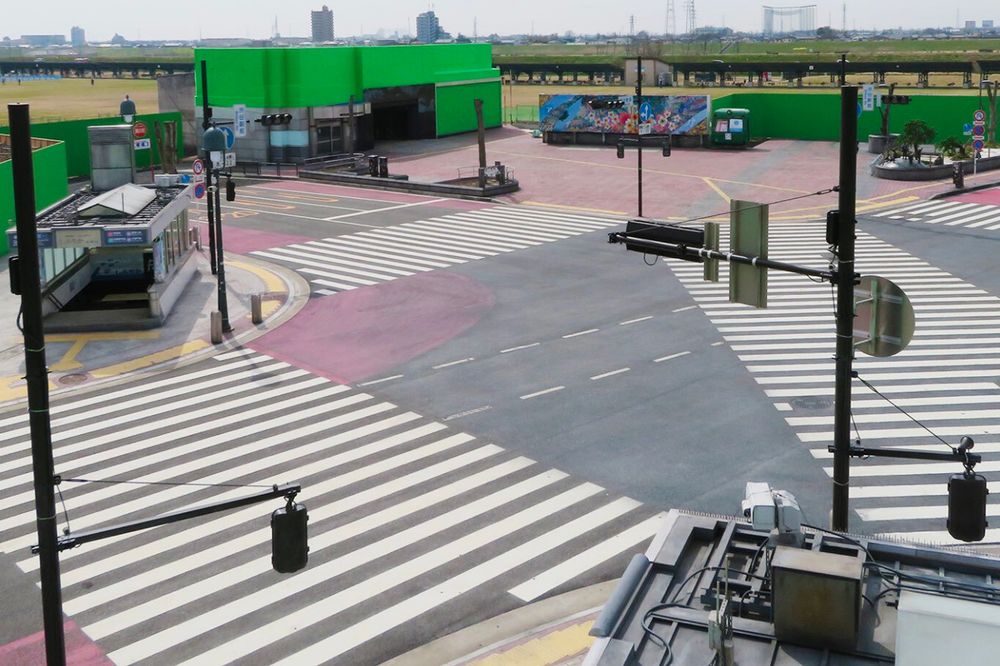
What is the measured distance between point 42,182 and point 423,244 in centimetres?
1802

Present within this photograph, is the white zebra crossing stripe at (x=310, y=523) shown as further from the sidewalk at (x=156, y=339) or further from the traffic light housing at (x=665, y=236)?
the traffic light housing at (x=665, y=236)

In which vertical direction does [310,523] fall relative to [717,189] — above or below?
below

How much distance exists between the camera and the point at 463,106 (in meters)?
84.1

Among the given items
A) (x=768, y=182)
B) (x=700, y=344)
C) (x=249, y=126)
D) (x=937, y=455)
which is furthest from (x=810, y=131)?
(x=937, y=455)

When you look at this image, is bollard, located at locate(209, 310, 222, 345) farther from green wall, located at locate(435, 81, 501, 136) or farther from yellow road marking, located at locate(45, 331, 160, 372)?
green wall, located at locate(435, 81, 501, 136)

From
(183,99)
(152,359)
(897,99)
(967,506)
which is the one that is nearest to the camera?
(967,506)

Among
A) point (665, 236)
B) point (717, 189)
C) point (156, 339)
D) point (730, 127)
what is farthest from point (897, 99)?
point (665, 236)

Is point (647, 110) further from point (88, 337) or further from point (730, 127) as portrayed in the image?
point (88, 337)

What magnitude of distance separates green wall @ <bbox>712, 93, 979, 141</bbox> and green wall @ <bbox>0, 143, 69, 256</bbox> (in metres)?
46.3

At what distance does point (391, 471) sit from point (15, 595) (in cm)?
700

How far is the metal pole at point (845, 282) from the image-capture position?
41.2ft

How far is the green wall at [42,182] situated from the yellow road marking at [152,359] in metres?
16.9

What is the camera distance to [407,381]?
26922mm

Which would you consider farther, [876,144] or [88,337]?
[876,144]
